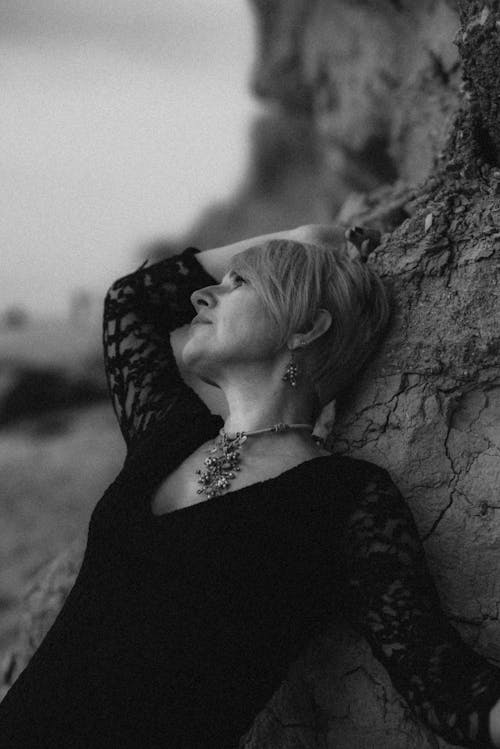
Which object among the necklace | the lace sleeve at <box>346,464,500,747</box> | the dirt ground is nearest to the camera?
the lace sleeve at <box>346,464,500,747</box>

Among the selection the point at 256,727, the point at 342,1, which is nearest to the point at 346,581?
the point at 256,727

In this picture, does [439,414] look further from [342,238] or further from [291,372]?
[342,238]

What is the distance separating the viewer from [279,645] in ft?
4.53

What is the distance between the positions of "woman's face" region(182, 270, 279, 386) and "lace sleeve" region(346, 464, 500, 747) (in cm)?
36

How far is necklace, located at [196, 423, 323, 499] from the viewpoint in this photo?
4.91 feet

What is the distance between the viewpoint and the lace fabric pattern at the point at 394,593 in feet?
3.64

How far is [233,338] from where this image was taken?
1.56 meters

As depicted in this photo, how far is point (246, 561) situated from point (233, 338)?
1.54 ft

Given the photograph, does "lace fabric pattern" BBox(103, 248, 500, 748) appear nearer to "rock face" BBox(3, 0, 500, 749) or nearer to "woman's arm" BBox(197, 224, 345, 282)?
"rock face" BBox(3, 0, 500, 749)

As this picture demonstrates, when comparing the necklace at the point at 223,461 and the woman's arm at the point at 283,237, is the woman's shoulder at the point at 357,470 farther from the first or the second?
the woman's arm at the point at 283,237

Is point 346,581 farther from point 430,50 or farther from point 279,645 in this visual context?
point 430,50

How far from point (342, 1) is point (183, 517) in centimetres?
297

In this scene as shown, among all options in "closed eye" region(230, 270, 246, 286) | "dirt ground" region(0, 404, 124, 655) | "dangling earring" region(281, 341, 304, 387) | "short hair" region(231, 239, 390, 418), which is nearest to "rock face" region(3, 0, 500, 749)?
"short hair" region(231, 239, 390, 418)

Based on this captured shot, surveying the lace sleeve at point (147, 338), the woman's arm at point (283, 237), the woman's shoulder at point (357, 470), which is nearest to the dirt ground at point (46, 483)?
the lace sleeve at point (147, 338)
